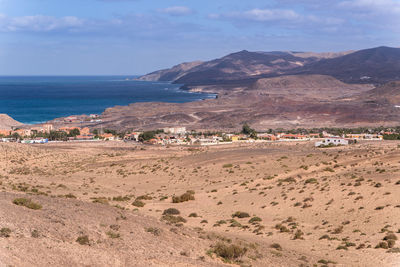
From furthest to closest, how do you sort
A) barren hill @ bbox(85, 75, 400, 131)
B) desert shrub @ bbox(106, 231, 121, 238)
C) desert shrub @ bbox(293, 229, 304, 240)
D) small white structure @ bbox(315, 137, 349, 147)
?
barren hill @ bbox(85, 75, 400, 131) < small white structure @ bbox(315, 137, 349, 147) < desert shrub @ bbox(293, 229, 304, 240) < desert shrub @ bbox(106, 231, 121, 238)

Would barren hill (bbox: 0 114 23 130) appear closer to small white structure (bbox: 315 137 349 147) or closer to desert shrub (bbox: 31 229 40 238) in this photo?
small white structure (bbox: 315 137 349 147)

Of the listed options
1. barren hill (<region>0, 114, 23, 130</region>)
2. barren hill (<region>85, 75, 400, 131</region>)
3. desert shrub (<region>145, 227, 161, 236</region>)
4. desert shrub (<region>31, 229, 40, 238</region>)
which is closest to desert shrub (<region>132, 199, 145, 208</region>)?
desert shrub (<region>145, 227, 161, 236</region>)

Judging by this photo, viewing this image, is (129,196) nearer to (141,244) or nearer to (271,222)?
(271,222)

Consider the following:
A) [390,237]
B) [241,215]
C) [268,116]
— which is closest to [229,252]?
[390,237]

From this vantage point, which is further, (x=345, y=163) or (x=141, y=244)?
(x=345, y=163)

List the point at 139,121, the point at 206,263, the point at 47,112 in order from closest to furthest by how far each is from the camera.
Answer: the point at 206,263, the point at 139,121, the point at 47,112

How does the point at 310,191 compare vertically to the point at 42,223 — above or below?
below

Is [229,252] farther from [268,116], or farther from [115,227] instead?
[268,116]

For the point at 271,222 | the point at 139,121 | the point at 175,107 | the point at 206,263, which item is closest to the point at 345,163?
the point at 271,222
